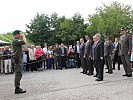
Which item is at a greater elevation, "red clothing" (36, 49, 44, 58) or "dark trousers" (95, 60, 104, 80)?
"red clothing" (36, 49, 44, 58)

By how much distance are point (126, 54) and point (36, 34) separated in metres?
54.1

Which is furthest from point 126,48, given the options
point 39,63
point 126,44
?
point 39,63

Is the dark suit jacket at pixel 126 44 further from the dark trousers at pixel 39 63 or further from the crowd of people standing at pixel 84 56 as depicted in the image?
the dark trousers at pixel 39 63

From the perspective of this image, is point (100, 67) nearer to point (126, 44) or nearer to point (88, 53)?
point (126, 44)

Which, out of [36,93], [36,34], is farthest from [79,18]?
[36,93]

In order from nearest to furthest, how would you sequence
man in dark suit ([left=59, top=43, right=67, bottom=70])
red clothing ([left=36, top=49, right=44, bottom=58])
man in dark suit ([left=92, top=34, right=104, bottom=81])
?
man in dark suit ([left=92, top=34, right=104, bottom=81]) < red clothing ([left=36, top=49, right=44, bottom=58]) < man in dark suit ([left=59, top=43, right=67, bottom=70])

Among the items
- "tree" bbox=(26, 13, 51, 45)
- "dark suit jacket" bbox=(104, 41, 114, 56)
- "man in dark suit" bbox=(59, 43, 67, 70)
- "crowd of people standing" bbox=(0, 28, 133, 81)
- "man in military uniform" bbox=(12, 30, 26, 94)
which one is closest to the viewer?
"man in military uniform" bbox=(12, 30, 26, 94)

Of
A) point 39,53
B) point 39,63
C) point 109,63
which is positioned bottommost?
point 109,63

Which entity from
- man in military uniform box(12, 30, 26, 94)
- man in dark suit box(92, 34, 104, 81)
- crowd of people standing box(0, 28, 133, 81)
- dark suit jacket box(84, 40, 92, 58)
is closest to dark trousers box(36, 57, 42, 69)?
crowd of people standing box(0, 28, 133, 81)

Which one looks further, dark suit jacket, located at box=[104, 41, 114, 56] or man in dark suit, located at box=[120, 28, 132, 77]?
dark suit jacket, located at box=[104, 41, 114, 56]

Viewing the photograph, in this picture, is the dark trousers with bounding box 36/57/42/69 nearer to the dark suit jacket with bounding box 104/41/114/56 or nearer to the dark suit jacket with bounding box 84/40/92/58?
the dark suit jacket with bounding box 104/41/114/56

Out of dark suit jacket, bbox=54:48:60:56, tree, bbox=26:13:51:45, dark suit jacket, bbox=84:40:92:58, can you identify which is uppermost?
tree, bbox=26:13:51:45

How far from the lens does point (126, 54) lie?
13953mm

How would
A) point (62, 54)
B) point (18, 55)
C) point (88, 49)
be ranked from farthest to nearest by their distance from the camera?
point (62, 54) → point (88, 49) → point (18, 55)
